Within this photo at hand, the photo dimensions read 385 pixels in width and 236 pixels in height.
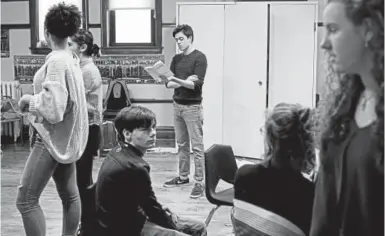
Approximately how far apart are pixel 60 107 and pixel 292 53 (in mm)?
3877

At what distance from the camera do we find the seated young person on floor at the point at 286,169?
5.93 ft

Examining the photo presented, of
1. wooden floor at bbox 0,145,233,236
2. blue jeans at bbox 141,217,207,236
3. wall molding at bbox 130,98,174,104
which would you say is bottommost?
wooden floor at bbox 0,145,233,236

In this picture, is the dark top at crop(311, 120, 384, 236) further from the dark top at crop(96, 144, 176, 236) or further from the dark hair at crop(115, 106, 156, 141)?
the dark hair at crop(115, 106, 156, 141)

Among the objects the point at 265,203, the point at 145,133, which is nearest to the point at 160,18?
the point at 145,133

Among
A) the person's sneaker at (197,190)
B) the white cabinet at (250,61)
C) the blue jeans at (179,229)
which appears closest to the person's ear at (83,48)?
the blue jeans at (179,229)

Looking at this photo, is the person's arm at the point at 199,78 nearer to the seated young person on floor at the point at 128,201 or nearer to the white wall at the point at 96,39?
the seated young person on floor at the point at 128,201

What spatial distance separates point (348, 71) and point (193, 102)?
3.38 metres

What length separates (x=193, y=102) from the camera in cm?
430

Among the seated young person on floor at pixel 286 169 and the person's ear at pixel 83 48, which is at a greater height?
the person's ear at pixel 83 48

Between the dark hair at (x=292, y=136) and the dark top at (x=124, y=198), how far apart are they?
61 centimetres

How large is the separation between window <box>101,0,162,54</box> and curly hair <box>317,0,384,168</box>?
6.20 metres

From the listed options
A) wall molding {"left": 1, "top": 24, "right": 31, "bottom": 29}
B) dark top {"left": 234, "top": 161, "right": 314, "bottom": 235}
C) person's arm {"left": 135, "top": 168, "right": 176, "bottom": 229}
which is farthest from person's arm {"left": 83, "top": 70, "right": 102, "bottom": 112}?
wall molding {"left": 1, "top": 24, "right": 31, "bottom": 29}

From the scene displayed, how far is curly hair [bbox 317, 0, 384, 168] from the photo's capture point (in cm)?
87

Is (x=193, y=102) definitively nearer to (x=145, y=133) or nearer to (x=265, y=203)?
(x=145, y=133)
